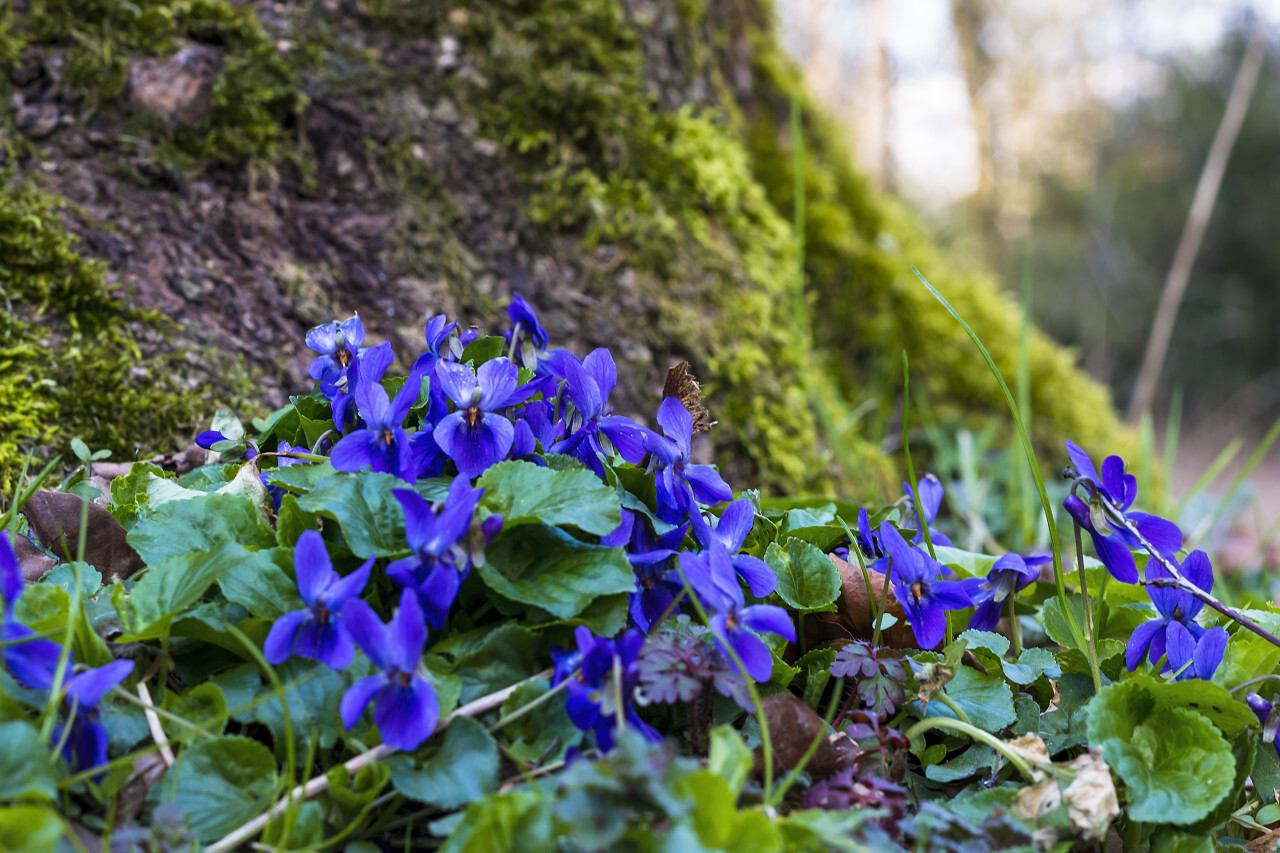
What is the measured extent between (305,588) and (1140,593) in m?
1.12

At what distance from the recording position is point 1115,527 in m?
0.93

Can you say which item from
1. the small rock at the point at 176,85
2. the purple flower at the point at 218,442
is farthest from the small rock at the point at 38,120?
the purple flower at the point at 218,442

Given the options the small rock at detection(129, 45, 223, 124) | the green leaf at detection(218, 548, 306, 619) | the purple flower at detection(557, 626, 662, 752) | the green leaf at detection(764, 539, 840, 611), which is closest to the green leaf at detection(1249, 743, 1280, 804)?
the green leaf at detection(764, 539, 840, 611)

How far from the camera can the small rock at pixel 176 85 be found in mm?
1916

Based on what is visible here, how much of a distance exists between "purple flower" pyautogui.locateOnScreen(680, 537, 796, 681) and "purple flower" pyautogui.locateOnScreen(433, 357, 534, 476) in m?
0.24

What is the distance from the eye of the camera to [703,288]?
7.95 feet

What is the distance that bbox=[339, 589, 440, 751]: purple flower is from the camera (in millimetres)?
681

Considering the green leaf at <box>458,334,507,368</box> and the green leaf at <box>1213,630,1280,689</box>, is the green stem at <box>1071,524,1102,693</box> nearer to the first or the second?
the green leaf at <box>1213,630,1280,689</box>

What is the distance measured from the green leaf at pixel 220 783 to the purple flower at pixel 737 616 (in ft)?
1.37

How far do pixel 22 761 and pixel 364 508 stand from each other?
321 mm

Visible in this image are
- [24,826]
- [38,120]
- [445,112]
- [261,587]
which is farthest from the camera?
[445,112]

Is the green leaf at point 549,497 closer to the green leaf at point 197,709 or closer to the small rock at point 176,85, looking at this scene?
the green leaf at point 197,709

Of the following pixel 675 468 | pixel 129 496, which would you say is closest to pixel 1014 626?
pixel 675 468

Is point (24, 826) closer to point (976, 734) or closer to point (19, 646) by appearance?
point (19, 646)
